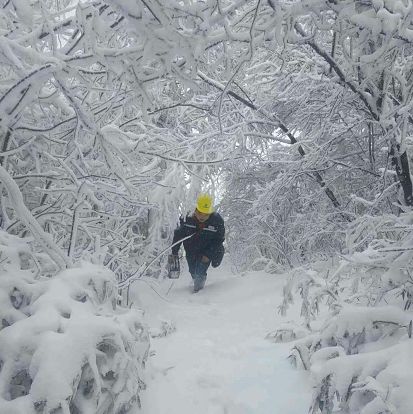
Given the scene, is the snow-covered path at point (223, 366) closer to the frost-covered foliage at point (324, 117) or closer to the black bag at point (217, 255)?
the frost-covered foliage at point (324, 117)

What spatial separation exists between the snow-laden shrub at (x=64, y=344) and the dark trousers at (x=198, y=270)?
167 inches

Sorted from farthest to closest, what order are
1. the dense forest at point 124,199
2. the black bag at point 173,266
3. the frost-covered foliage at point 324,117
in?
1. the black bag at point 173,266
2. the frost-covered foliage at point 324,117
3. the dense forest at point 124,199

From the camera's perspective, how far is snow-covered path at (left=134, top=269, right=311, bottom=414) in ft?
7.46

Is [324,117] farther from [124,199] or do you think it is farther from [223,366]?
[223,366]

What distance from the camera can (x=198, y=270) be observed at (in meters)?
6.68

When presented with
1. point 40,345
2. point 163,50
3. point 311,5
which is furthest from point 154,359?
point 311,5

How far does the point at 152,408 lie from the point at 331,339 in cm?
99

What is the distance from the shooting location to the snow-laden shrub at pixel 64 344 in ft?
5.21

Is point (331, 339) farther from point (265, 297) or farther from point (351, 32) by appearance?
point (265, 297)

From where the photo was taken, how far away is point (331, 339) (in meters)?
2.21

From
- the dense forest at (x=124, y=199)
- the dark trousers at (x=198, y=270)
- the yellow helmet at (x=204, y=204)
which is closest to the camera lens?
the dense forest at (x=124, y=199)

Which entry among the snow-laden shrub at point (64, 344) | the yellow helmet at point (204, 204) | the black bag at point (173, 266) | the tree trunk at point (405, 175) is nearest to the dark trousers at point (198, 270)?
the black bag at point (173, 266)

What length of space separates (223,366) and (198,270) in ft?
12.5

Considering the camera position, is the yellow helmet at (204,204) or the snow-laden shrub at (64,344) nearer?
the snow-laden shrub at (64,344)
